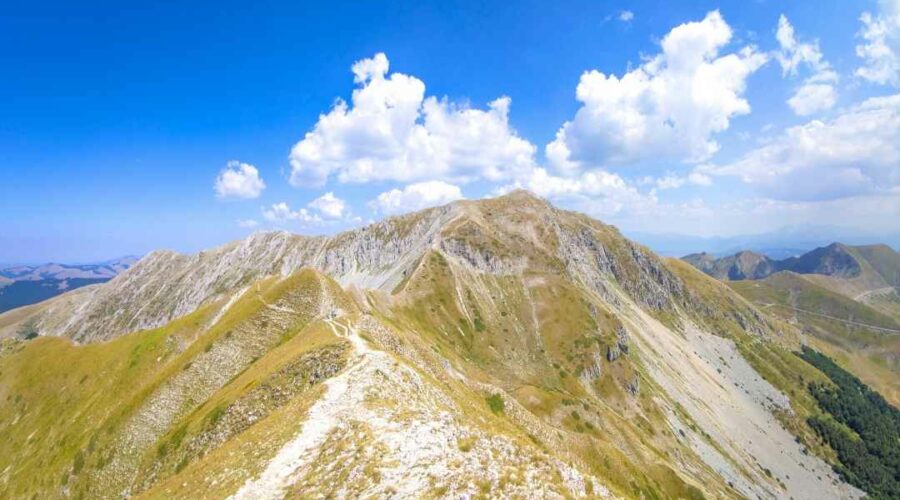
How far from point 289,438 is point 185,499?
7.42 m

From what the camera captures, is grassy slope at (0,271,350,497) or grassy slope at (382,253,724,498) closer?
grassy slope at (0,271,350,497)

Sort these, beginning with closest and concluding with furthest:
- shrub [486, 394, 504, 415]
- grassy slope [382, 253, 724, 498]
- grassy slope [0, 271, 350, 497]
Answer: grassy slope [0, 271, 350, 497]
shrub [486, 394, 504, 415]
grassy slope [382, 253, 724, 498]

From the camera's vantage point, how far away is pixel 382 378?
39.6 metres

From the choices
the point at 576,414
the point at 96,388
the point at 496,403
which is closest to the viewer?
the point at 496,403

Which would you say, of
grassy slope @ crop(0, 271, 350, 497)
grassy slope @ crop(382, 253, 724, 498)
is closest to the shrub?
grassy slope @ crop(382, 253, 724, 498)

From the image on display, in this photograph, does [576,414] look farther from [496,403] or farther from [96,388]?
[96,388]

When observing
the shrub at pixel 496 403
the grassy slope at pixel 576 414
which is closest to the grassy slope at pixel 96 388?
the shrub at pixel 496 403

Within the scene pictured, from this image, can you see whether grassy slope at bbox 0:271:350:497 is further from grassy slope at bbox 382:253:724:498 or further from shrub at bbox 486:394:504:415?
grassy slope at bbox 382:253:724:498

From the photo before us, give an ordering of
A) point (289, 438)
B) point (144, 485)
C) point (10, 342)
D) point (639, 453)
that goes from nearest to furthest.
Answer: point (289, 438), point (144, 485), point (639, 453), point (10, 342)

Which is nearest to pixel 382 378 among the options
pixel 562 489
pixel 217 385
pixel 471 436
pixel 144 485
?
pixel 471 436

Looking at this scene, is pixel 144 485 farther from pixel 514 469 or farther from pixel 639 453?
pixel 639 453

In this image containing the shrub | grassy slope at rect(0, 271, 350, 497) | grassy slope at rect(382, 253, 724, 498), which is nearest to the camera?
grassy slope at rect(0, 271, 350, 497)

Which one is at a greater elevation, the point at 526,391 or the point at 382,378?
the point at 382,378

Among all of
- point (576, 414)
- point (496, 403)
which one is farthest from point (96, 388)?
point (576, 414)
